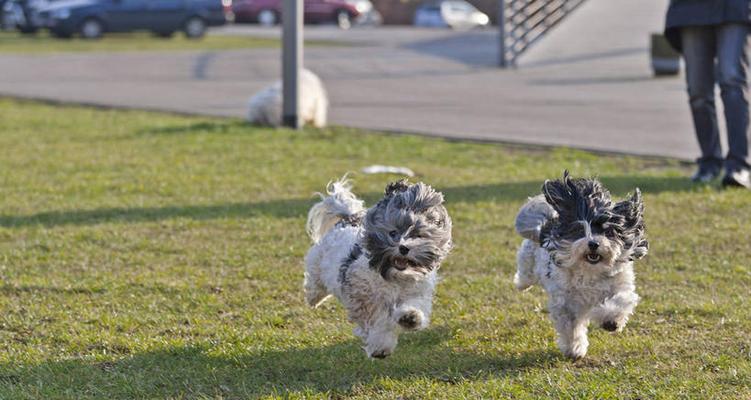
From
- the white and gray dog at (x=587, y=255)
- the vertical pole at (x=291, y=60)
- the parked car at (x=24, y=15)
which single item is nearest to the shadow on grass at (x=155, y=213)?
the white and gray dog at (x=587, y=255)

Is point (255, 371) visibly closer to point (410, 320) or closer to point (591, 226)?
point (410, 320)

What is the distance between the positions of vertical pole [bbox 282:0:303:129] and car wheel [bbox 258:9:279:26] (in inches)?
1502

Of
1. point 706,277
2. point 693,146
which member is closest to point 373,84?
point 693,146

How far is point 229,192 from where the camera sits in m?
10.1

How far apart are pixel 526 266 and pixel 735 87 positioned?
4212 mm

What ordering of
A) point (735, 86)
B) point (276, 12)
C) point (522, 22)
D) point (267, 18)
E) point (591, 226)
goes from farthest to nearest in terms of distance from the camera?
point (276, 12) → point (267, 18) → point (522, 22) → point (735, 86) → point (591, 226)

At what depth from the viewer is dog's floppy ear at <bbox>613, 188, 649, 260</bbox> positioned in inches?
210

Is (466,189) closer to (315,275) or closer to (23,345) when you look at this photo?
(315,275)

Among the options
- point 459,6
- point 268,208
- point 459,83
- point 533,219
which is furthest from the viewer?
point 459,6

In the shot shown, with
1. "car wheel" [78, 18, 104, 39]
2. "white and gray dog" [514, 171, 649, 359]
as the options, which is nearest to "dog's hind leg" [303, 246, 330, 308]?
"white and gray dog" [514, 171, 649, 359]

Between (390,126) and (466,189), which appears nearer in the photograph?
(466,189)

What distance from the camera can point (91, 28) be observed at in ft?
127

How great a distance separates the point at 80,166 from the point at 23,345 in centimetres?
604

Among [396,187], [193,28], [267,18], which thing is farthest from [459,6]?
[396,187]
